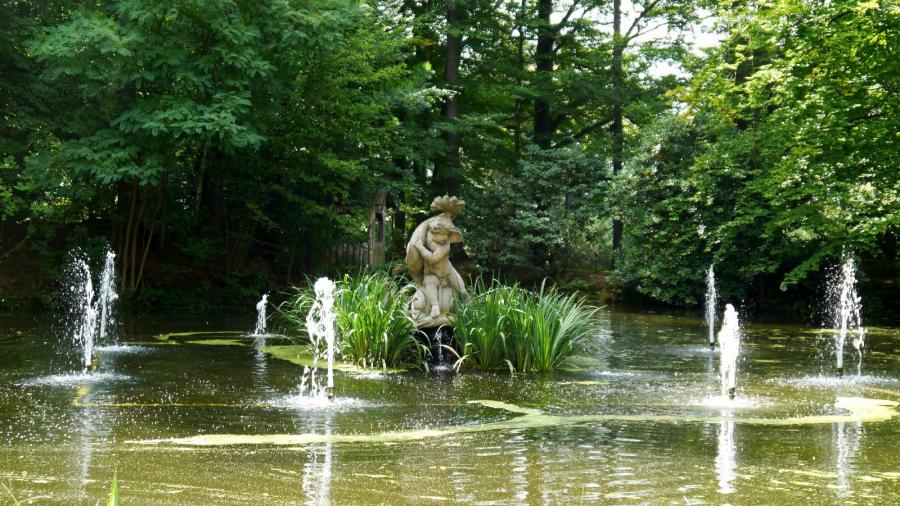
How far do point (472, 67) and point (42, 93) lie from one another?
1475 centimetres

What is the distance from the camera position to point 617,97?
28.8 meters

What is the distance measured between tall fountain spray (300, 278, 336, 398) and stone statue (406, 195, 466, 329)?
3.57ft

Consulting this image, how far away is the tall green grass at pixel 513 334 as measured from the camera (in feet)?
37.0

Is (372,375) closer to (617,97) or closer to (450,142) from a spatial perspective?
(450,142)

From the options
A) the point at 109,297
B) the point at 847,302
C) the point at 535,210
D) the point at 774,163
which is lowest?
the point at 109,297

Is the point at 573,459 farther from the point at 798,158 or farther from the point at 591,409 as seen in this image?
the point at 798,158

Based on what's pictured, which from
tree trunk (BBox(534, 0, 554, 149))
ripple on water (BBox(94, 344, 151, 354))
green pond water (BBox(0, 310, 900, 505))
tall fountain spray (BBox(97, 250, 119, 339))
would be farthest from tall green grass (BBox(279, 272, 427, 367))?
tree trunk (BBox(534, 0, 554, 149))

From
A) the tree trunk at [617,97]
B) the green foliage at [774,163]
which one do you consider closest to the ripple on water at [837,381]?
the green foliage at [774,163]

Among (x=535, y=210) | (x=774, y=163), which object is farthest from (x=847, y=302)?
(x=535, y=210)

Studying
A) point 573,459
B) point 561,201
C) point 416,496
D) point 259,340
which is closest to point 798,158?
point 561,201

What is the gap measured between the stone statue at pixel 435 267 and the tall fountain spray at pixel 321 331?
3.57 ft

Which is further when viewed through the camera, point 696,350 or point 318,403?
point 696,350

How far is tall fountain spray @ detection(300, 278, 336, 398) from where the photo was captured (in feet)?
30.0

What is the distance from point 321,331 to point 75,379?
3284mm
